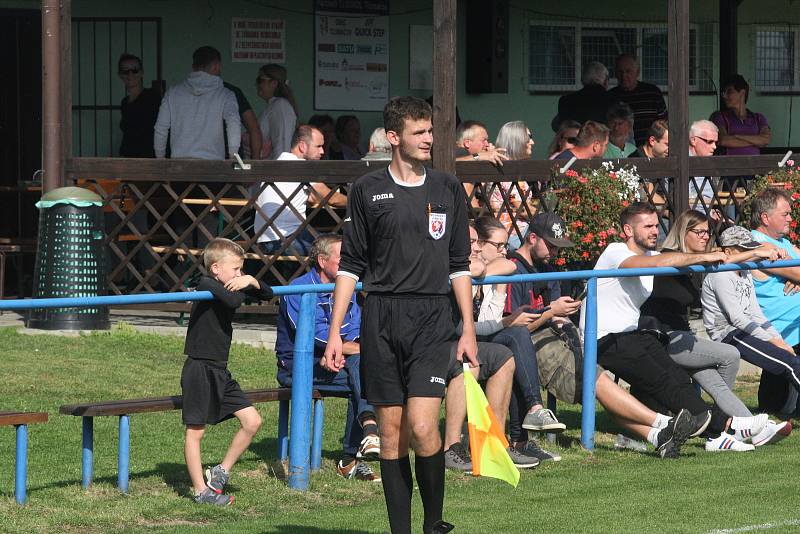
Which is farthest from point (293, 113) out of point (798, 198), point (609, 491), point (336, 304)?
point (336, 304)

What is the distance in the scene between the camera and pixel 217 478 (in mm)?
7324

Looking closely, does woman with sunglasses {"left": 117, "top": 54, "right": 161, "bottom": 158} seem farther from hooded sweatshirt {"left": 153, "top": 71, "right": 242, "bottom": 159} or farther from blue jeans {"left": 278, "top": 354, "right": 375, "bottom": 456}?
blue jeans {"left": 278, "top": 354, "right": 375, "bottom": 456}

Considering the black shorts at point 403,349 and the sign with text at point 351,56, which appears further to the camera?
the sign with text at point 351,56

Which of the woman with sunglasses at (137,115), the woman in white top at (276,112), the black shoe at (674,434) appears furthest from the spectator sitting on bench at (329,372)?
the woman with sunglasses at (137,115)

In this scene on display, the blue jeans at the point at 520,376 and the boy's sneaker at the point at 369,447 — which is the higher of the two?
the blue jeans at the point at 520,376

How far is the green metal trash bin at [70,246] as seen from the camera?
455 inches

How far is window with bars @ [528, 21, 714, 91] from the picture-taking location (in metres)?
16.2

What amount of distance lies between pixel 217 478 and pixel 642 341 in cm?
281

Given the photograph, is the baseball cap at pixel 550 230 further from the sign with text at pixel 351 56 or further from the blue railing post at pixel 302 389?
the sign with text at pixel 351 56

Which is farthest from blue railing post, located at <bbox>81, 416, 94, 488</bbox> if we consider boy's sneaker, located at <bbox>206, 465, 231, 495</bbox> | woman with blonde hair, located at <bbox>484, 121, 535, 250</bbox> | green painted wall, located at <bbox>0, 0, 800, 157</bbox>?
green painted wall, located at <bbox>0, 0, 800, 157</bbox>

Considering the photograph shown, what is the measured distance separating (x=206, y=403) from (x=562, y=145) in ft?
20.8

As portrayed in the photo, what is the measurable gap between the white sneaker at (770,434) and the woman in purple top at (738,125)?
6181mm

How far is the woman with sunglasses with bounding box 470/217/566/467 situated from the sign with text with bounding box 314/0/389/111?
670 cm

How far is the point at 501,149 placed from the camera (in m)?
12.4
